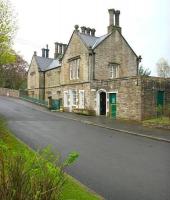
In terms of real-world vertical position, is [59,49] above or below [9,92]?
above

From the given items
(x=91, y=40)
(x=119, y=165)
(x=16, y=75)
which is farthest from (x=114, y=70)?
(x=16, y=75)

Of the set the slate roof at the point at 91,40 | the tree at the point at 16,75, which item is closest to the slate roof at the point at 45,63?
the slate roof at the point at 91,40

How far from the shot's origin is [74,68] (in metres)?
40.4

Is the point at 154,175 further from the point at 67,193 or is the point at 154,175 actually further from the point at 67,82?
the point at 67,82

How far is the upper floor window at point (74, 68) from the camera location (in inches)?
1544

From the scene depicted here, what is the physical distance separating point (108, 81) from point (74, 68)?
8895 millimetres

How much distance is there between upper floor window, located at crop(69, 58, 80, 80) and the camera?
1544 inches

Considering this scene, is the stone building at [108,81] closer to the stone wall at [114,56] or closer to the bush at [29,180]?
the stone wall at [114,56]

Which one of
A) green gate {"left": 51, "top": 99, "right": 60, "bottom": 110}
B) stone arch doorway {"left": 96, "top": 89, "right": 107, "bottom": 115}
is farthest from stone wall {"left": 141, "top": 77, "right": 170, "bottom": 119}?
green gate {"left": 51, "top": 99, "right": 60, "bottom": 110}

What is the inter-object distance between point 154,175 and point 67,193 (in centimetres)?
352

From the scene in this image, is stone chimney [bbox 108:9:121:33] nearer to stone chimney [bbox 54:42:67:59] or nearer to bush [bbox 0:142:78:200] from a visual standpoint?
stone chimney [bbox 54:42:67:59]

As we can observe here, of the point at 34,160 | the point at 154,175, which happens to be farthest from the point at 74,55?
the point at 34,160

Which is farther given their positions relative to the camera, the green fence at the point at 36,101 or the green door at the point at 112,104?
the green fence at the point at 36,101

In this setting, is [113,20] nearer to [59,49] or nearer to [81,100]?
[81,100]
